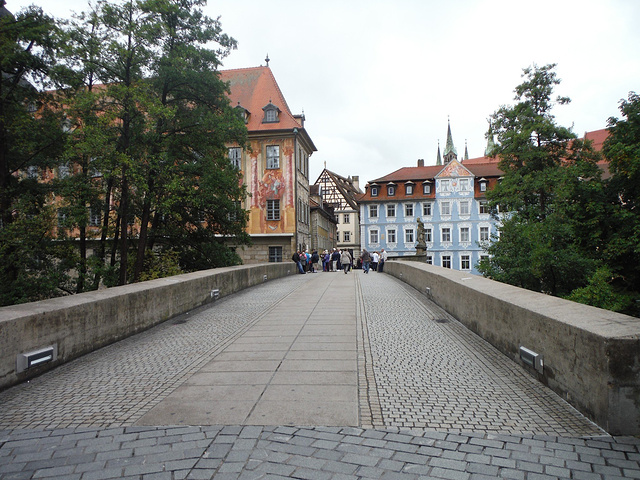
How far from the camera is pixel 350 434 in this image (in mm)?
3668

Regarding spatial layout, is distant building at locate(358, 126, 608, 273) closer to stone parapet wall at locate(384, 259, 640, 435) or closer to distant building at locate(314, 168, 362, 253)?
distant building at locate(314, 168, 362, 253)

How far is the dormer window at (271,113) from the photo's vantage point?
37.5m

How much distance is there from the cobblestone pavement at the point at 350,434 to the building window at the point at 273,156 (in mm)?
31552

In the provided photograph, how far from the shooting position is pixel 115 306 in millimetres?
7379

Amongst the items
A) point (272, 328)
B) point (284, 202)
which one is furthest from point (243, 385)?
point (284, 202)

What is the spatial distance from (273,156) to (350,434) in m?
34.5

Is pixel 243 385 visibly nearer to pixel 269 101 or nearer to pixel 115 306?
pixel 115 306

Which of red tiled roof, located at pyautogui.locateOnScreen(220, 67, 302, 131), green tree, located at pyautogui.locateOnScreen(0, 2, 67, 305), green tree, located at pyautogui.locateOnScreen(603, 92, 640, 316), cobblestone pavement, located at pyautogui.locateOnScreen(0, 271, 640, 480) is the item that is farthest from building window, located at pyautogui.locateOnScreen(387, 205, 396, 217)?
cobblestone pavement, located at pyautogui.locateOnScreen(0, 271, 640, 480)

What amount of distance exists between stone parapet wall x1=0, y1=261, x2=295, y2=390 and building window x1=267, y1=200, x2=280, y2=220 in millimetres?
25458

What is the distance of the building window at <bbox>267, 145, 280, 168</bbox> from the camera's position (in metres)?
37.0

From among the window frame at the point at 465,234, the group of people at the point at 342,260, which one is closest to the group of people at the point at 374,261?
the group of people at the point at 342,260

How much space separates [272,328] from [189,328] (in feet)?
4.81

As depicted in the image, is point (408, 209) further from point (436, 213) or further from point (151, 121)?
point (151, 121)

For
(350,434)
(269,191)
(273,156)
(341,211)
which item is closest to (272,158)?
(273,156)
